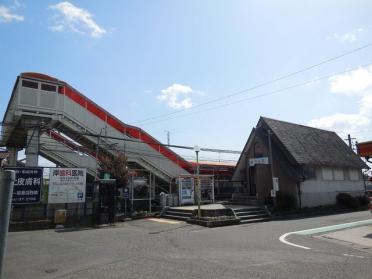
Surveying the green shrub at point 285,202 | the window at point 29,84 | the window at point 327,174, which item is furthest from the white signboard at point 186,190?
the window at point 29,84

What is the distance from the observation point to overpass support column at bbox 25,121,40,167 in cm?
1973

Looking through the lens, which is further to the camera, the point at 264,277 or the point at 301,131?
the point at 301,131

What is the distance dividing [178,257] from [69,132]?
1449 centimetres

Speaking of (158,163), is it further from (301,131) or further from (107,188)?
(301,131)

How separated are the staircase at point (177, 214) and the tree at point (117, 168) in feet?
10.9

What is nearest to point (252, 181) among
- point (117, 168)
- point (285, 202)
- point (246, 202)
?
point (246, 202)

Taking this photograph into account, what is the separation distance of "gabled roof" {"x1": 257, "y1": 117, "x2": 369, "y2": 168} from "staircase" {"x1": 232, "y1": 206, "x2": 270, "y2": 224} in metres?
5.44

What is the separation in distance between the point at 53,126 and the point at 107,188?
6.20m

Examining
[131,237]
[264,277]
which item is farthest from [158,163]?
[264,277]

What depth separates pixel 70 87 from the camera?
2130cm

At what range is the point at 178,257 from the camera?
9289 mm

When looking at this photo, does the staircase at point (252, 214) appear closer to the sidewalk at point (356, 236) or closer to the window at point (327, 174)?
the sidewalk at point (356, 236)

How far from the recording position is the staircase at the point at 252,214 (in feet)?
63.7

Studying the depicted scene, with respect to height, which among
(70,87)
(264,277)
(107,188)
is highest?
(70,87)
